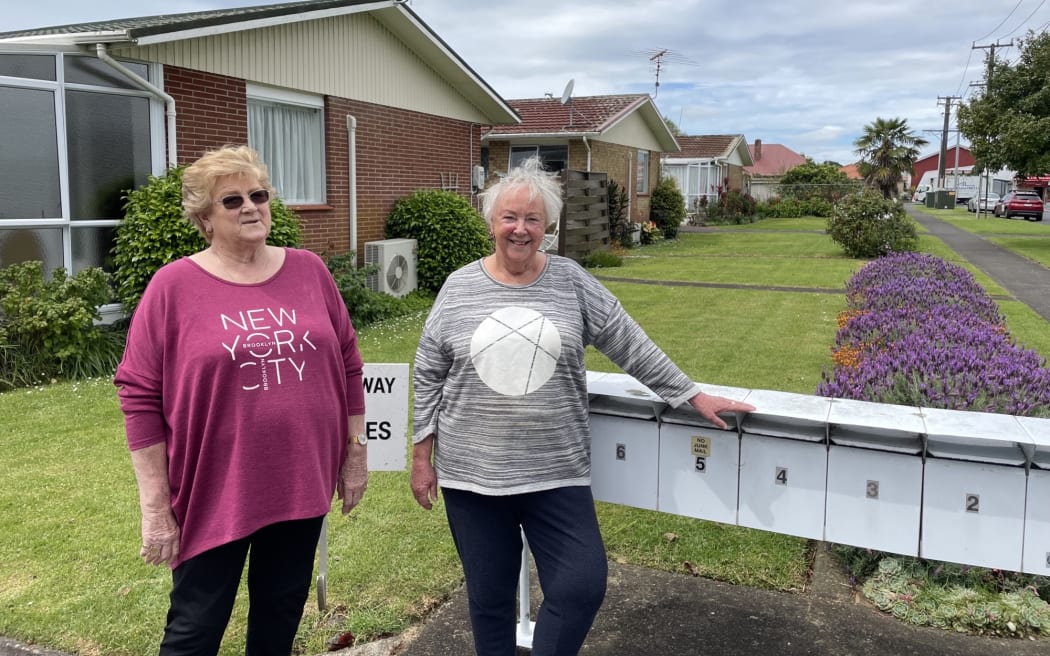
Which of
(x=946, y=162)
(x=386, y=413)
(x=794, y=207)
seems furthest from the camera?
(x=946, y=162)

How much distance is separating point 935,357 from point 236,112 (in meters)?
8.51

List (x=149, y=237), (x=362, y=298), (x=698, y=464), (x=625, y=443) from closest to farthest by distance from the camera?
(x=698, y=464), (x=625, y=443), (x=149, y=237), (x=362, y=298)

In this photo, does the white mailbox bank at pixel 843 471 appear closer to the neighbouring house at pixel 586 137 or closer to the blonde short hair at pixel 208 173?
the blonde short hair at pixel 208 173

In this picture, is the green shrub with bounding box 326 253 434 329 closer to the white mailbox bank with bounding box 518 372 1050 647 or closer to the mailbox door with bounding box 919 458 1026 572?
the white mailbox bank with bounding box 518 372 1050 647

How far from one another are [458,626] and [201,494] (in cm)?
158

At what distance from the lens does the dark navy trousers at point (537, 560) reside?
8.65 feet

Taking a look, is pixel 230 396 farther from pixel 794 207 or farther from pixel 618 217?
pixel 794 207

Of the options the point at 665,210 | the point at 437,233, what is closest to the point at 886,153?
the point at 665,210

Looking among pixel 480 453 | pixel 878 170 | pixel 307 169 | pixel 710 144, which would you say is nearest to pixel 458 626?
pixel 480 453

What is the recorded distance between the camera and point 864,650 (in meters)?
3.43

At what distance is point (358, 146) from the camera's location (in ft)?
42.7

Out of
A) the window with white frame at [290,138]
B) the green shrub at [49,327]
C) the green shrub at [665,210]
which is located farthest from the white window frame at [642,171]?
the green shrub at [49,327]

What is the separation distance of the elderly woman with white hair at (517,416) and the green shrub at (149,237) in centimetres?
636

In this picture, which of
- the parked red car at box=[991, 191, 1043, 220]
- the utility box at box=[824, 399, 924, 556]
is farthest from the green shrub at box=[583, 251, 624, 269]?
the parked red car at box=[991, 191, 1043, 220]
